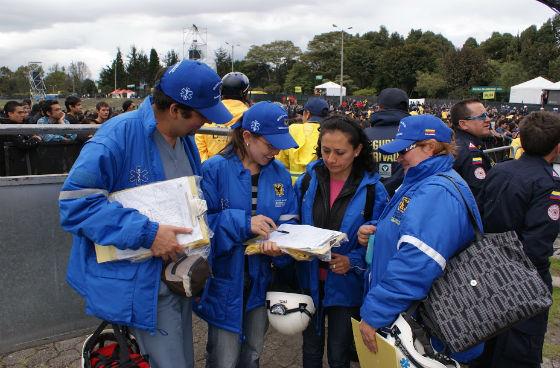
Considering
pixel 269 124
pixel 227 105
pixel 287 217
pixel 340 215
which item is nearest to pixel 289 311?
pixel 287 217

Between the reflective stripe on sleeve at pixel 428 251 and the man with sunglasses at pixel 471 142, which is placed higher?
the man with sunglasses at pixel 471 142

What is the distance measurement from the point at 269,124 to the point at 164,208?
856 mm

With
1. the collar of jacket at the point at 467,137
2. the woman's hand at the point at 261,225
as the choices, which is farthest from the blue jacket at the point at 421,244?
the collar of jacket at the point at 467,137

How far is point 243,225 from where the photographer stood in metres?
2.44

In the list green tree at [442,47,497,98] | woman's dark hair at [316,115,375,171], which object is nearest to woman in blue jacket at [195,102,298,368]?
woman's dark hair at [316,115,375,171]

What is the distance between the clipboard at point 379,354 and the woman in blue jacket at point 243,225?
61cm

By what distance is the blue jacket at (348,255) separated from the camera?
2.79m

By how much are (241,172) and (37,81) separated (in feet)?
166

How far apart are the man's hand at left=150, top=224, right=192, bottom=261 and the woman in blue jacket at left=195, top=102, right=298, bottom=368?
473 millimetres

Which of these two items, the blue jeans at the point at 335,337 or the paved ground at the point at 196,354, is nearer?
the blue jeans at the point at 335,337

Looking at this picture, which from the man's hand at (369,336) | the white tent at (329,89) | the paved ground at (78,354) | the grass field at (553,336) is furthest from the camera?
the white tent at (329,89)

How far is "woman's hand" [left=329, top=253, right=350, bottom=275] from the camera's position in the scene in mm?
2740

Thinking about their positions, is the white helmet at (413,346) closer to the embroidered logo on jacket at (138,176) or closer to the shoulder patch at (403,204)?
the shoulder patch at (403,204)

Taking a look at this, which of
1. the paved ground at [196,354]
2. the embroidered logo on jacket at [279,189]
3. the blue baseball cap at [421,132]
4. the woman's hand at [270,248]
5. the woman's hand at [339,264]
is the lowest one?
the paved ground at [196,354]
